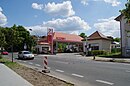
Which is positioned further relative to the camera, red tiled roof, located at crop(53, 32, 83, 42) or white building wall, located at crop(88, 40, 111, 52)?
red tiled roof, located at crop(53, 32, 83, 42)

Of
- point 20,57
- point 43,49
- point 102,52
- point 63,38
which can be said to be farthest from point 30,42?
point 20,57

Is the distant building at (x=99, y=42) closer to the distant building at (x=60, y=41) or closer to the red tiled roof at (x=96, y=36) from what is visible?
the red tiled roof at (x=96, y=36)

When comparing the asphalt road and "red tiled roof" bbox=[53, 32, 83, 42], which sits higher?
"red tiled roof" bbox=[53, 32, 83, 42]

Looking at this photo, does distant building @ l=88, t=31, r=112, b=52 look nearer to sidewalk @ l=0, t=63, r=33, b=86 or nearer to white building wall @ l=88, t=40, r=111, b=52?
white building wall @ l=88, t=40, r=111, b=52

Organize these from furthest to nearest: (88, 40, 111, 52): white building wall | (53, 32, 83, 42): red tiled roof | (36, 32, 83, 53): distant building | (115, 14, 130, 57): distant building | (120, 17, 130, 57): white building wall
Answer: (53, 32, 83, 42): red tiled roof
(36, 32, 83, 53): distant building
(88, 40, 111, 52): white building wall
(120, 17, 130, 57): white building wall
(115, 14, 130, 57): distant building

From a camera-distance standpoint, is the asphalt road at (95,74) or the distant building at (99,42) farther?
the distant building at (99,42)

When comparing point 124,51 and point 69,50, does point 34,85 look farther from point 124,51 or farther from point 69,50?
point 69,50

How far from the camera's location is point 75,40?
8619cm

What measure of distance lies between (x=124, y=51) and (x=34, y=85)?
35.4 m

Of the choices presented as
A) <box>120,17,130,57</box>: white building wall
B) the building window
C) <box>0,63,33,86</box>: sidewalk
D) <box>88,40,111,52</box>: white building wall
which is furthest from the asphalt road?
the building window

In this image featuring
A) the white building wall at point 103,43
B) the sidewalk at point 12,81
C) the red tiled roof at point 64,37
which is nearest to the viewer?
the sidewalk at point 12,81

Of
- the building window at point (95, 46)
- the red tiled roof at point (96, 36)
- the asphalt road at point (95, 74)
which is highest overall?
the red tiled roof at point (96, 36)

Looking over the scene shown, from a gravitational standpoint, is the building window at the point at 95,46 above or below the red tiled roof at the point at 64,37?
below

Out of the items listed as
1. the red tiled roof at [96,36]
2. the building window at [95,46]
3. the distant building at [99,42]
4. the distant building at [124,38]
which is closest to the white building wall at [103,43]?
the distant building at [99,42]
